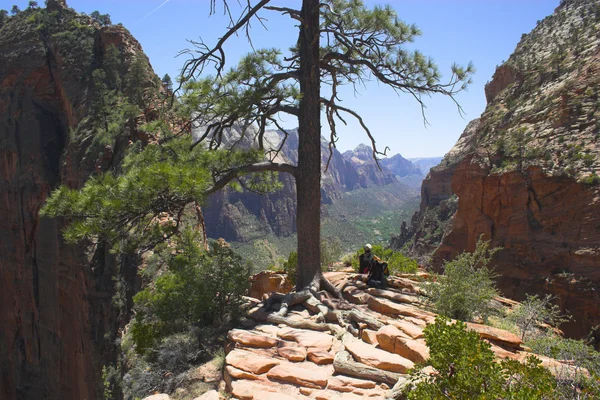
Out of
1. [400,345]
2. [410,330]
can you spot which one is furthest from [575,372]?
[410,330]

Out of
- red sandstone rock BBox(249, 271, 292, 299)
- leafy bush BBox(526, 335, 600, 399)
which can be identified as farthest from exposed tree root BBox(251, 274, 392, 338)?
red sandstone rock BBox(249, 271, 292, 299)

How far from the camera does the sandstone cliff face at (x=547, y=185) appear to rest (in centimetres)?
1521

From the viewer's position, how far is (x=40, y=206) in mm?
23203

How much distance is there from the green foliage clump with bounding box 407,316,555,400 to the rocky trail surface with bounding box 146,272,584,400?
1.34 ft

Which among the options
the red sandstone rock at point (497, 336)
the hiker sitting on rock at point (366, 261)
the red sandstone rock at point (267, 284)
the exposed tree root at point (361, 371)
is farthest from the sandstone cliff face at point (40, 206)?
the red sandstone rock at point (497, 336)

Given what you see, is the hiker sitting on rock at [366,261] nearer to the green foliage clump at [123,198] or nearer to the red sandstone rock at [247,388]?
the green foliage clump at [123,198]

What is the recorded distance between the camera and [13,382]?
2477cm

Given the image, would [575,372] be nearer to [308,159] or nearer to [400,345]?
[400,345]

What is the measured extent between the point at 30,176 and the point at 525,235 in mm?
27544

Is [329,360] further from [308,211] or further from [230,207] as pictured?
[230,207]

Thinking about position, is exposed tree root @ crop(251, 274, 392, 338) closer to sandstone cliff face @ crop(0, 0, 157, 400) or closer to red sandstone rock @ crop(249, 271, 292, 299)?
red sandstone rock @ crop(249, 271, 292, 299)

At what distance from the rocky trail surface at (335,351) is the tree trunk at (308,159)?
2.38 ft

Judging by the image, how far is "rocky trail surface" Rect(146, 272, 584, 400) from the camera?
391 centimetres

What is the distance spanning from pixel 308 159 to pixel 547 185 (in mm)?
14912
